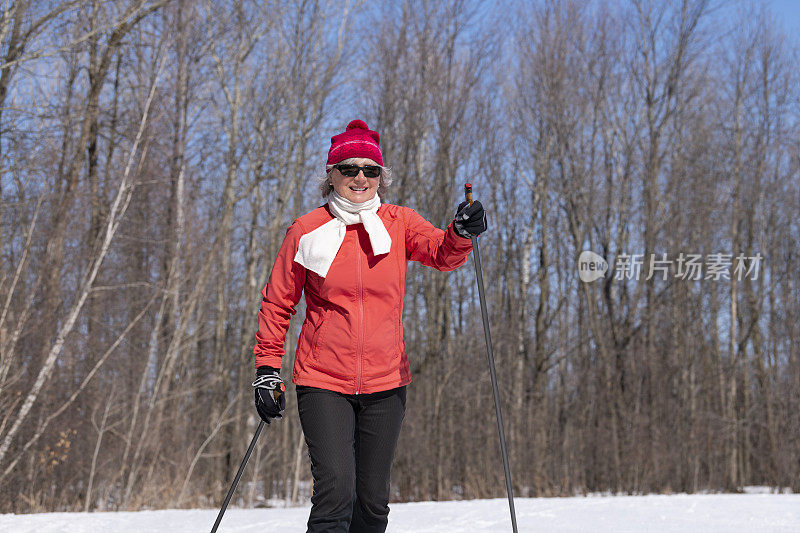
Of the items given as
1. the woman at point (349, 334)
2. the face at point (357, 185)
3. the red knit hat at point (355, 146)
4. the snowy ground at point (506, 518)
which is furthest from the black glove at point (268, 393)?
the snowy ground at point (506, 518)

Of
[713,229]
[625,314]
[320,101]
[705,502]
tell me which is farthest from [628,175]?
[705,502]

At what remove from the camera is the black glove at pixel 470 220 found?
3.00 meters

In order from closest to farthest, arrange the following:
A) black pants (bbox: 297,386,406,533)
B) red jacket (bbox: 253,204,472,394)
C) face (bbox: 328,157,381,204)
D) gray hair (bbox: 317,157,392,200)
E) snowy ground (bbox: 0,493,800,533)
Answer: black pants (bbox: 297,386,406,533), red jacket (bbox: 253,204,472,394), face (bbox: 328,157,381,204), gray hair (bbox: 317,157,392,200), snowy ground (bbox: 0,493,800,533)

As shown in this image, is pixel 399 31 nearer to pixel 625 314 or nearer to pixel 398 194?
pixel 398 194

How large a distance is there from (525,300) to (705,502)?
35.2 ft

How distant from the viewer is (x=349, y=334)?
2.95 m

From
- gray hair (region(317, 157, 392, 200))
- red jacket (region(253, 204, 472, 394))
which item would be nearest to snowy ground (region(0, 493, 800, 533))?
red jacket (region(253, 204, 472, 394))

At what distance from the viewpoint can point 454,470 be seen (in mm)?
14352

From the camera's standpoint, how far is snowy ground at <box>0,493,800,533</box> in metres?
5.51

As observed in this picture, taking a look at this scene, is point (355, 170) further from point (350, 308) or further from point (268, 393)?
point (268, 393)

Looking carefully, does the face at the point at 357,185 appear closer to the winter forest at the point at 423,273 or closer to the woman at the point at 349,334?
the woman at the point at 349,334

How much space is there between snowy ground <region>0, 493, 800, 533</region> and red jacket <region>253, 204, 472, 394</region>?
280 centimetres

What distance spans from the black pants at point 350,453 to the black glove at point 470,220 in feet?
2.13

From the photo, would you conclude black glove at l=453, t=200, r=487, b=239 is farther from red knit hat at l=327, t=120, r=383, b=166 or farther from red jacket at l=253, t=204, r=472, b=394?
red knit hat at l=327, t=120, r=383, b=166
